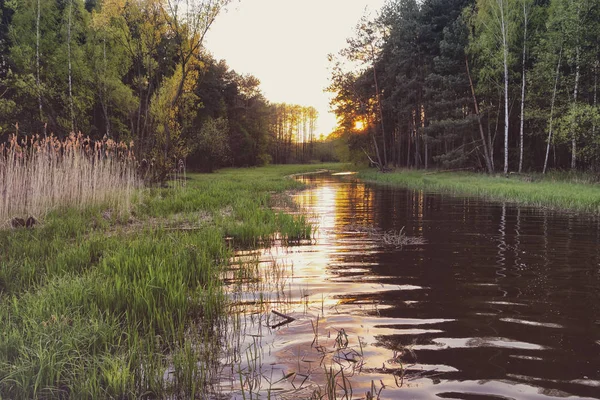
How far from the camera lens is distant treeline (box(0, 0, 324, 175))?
897 inches

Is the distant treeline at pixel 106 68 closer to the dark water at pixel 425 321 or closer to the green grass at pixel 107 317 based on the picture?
the green grass at pixel 107 317

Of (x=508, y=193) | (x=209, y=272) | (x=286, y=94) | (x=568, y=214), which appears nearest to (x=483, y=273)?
(x=209, y=272)

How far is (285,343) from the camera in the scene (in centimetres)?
354

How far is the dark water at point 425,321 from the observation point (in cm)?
283

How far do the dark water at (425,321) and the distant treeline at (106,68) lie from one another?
534 inches

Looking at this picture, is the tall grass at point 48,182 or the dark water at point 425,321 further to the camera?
the tall grass at point 48,182

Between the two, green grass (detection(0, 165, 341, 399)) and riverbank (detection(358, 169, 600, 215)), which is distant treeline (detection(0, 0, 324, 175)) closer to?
green grass (detection(0, 165, 341, 399))

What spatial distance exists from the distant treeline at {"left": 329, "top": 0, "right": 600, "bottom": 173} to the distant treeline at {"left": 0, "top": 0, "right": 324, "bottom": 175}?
1959cm

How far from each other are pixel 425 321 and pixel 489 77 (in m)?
32.0

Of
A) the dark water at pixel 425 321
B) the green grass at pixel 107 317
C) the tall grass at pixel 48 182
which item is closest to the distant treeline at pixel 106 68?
the tall grass at pixel 48 182

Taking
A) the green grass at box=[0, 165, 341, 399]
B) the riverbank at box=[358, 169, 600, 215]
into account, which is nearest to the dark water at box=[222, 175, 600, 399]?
the green grass at box=[0, 165, 341, 399]

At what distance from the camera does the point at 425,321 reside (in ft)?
13.1

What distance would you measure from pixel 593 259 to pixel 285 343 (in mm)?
6124

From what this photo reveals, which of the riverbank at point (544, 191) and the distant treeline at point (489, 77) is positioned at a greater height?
the distant treeline at point (489, 77)
